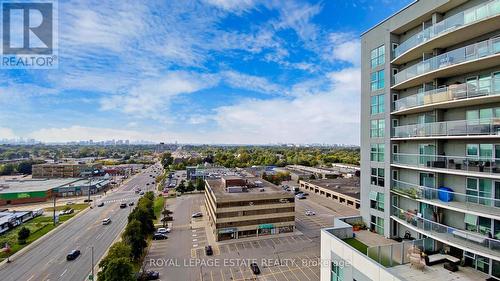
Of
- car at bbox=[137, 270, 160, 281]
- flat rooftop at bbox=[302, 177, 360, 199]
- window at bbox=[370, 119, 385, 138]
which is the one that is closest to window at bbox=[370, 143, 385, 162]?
window at bbox=[370, 119, 385, 138]

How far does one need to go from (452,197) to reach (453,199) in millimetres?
114

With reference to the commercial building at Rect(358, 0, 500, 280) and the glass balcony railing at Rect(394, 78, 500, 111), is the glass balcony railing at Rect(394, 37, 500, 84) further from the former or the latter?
the glass balcony railing at Rect(394, 78, 500, 111)

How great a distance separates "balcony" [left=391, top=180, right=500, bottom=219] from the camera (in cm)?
1106

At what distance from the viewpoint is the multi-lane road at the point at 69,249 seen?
31156 mm

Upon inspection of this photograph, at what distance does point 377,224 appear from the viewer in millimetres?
18016

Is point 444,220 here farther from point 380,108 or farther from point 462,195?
point 380,108

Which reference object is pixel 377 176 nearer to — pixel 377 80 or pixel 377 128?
pixel 377 128

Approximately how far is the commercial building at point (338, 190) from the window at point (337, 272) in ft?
156

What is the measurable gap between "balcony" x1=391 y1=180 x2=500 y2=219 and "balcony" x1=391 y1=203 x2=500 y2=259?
1.09 meters

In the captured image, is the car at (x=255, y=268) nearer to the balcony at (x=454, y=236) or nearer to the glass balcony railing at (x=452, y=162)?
the balcony at (x=454, y=236)

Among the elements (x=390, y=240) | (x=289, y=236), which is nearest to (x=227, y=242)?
(x=289, y=236)

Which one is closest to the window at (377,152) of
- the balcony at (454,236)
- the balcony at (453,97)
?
the balcony at (453,97)

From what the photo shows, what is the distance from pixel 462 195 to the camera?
12617mm

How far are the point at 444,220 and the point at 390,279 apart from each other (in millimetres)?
5795
